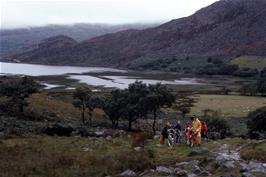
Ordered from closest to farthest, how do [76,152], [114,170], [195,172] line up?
[195,172] < [114,170] < [76,152]

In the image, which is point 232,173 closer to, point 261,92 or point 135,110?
point 135,110

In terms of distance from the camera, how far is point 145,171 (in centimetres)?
2566

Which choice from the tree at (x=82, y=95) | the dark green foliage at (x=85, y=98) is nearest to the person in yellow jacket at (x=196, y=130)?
the dark green foliage at (x=85, y=98)

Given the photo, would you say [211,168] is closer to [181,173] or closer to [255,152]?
[181,173]

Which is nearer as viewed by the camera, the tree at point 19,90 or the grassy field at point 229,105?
the tree at point 19,90

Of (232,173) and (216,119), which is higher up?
(232,173)

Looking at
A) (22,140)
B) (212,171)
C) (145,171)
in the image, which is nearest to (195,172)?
(212,171)

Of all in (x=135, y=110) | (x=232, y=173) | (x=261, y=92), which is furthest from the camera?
(x=261, y=92)

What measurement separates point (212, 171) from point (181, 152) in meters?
7.13

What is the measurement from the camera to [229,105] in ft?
405

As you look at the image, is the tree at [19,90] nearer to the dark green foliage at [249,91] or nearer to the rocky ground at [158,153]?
the rocky ground at [158,153]

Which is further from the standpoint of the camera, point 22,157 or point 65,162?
point 22,157

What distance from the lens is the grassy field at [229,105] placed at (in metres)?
110

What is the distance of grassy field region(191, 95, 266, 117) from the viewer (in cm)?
10997
